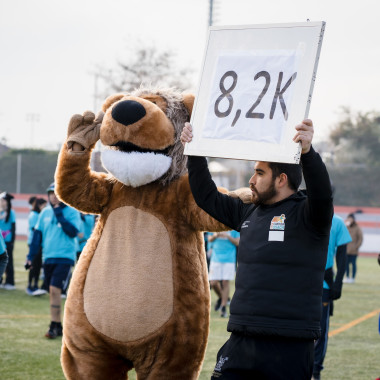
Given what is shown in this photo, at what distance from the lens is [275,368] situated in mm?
3711

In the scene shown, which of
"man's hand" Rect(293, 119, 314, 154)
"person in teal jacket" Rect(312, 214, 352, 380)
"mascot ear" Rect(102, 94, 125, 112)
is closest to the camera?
"man's hand" Rect(293, 119, 314, 154)


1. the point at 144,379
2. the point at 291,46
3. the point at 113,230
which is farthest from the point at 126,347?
the point at 291,46

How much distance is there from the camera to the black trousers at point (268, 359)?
12.2 ft

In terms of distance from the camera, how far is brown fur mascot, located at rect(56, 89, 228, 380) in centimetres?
466

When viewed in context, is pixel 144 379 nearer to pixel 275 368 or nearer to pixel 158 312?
pixel 158 312

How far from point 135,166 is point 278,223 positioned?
1201 millimetres

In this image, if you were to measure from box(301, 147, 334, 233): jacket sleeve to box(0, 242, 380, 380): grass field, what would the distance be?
398 centimetres

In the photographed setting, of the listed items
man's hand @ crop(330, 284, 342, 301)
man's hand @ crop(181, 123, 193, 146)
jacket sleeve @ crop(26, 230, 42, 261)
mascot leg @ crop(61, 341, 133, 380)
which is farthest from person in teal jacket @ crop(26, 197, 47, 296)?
man's hand @ crop(181, 123, 193, 146)

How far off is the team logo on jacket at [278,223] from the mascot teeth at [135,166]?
1.12 m

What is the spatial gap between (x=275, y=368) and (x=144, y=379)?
1282mm

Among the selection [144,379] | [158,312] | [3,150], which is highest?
[158,312]

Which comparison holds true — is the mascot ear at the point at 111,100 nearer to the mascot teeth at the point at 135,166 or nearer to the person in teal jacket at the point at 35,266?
the mascot teeth at the point at 135,166

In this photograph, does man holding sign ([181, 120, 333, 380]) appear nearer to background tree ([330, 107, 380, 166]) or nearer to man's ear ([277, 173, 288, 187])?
man's ear ([277, 173, 288, 187])

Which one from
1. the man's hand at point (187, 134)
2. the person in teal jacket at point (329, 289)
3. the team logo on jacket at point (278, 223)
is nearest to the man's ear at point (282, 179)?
the team logo on jacket at point (278, 223)
